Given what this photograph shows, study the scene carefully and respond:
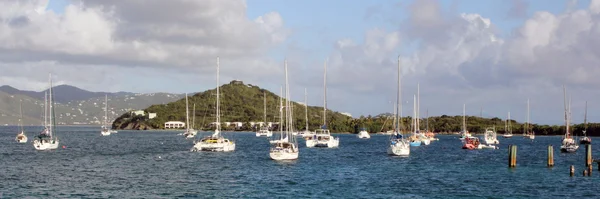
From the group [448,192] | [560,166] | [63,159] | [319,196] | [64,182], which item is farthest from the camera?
[63,159]

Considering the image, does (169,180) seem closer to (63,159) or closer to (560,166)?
(63,159)

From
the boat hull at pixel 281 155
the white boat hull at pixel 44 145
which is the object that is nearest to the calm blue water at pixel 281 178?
the boat hull at pixel 281 155

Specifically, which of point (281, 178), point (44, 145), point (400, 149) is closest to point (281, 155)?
point (281, 178)

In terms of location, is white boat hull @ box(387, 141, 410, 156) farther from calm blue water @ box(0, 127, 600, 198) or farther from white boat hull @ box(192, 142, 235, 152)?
white boat hull @ box(192, 142, 235, 152)

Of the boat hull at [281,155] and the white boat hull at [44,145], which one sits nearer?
the boat hull at [281,155]

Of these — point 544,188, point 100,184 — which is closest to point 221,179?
point 100,184

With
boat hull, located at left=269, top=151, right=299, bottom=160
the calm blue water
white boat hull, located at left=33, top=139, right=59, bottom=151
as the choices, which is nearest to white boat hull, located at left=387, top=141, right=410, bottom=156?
the calm blue water

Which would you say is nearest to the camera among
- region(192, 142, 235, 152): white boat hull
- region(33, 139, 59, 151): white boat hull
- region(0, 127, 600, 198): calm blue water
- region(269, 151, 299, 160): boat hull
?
region(0, 127, 600, 198): calm blue water

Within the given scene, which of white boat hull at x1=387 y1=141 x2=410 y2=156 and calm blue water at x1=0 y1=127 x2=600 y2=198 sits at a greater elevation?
white boat hull at x1=387 y1=141 x2=410 y2=156

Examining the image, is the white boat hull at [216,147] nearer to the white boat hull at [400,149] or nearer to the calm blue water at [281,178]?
the calm blue water at [281,178]

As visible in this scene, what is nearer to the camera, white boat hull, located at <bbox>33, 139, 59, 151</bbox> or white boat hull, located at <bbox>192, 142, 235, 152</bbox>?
white boat hull, located at <bbox>192, 142, 235, 152</bbox>

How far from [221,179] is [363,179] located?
13.6m

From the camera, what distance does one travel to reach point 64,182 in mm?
60000

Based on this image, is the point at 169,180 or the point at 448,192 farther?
the point at 169,180
